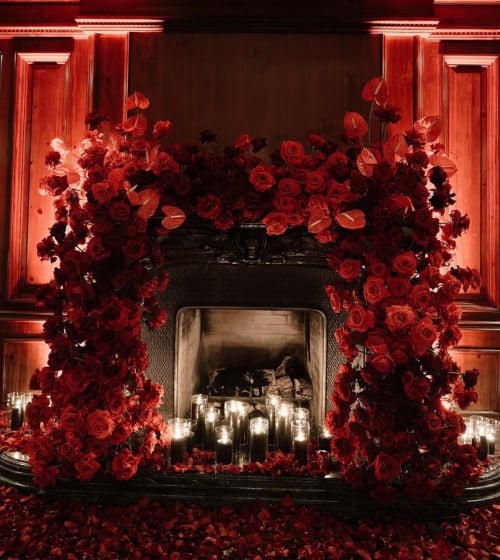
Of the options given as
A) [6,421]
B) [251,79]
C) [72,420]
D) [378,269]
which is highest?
[251,79]

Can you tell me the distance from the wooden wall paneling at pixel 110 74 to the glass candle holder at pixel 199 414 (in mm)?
1782

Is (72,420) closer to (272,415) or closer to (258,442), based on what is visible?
(258,442)

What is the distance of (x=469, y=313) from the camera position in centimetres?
286

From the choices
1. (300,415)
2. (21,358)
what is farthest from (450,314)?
(21,358)

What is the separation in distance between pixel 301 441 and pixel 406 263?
1.04m

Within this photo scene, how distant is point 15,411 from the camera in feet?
8.47

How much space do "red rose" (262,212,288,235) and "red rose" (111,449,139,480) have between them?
49.0 inches

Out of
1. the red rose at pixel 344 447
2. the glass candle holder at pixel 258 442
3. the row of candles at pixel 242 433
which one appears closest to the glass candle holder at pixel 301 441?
the row of candles at pixel 242 433

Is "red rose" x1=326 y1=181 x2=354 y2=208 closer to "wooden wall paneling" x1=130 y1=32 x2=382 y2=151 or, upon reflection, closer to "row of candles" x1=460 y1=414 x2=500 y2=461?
"wooden wall paneling" x1=130 y1=32 x2=382 y2=151

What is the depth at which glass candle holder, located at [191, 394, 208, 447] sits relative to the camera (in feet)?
8.35

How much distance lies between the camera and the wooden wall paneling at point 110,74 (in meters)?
2.79

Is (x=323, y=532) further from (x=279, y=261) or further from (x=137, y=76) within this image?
(x=137, y=76)

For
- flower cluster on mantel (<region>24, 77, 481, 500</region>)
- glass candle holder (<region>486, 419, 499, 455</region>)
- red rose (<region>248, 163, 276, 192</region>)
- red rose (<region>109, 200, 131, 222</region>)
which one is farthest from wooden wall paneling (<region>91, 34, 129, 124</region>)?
glass candle holder (<region>486, 419, 499, 455</region>)

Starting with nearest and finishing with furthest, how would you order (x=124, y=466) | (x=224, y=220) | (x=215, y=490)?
(x=124, y=466)
(x=215, y=490)
(x=224, y=220)
